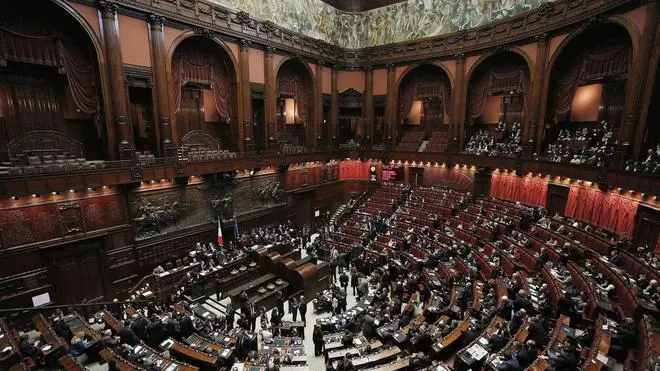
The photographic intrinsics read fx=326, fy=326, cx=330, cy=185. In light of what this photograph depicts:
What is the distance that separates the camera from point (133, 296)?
1306 centimetres

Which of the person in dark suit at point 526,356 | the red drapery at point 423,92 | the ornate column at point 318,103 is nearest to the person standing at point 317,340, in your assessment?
the person in dark suit at point 526,356

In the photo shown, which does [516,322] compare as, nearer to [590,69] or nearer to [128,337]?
[128,337]

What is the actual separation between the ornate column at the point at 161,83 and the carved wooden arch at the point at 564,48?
18556 millimetres

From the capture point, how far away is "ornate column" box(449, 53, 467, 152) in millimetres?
20672

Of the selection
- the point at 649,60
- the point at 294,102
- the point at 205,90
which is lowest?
the point at 294,102

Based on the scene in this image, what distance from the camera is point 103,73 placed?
1312cm

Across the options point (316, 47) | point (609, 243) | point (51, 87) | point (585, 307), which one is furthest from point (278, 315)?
point (316, 47)

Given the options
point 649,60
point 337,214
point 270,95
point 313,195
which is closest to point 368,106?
point 313,195

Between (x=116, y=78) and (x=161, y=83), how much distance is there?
5.91 ft

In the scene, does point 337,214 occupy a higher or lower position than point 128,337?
lower

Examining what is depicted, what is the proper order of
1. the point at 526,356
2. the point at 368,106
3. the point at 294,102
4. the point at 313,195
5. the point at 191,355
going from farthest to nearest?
the point at 368,106 → the point at 294,102 → the point at 313,195 → the point at 191,355 → the point at 526,356

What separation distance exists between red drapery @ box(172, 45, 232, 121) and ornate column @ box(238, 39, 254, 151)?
93 centimetres

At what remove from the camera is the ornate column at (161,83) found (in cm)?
1426

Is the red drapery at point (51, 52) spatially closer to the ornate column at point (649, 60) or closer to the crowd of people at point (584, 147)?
the crowd of people at point (584, 147)
